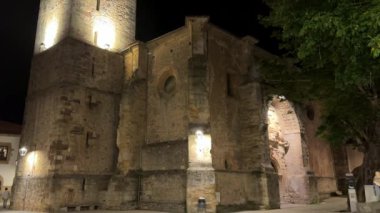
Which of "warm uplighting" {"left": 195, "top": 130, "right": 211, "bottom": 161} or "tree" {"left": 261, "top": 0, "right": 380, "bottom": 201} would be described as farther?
"warm uplighting" {"left": 195, "top": 130, "right": 211, "bottom": 161}

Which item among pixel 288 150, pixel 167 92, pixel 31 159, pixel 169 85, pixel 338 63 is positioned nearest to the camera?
pixel 338 63

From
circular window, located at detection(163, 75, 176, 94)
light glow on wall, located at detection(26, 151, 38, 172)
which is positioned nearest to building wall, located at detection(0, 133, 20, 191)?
light glow on wall, located at detection(26, 151, 38, 172)

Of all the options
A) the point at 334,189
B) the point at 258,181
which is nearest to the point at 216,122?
the point at 258,181

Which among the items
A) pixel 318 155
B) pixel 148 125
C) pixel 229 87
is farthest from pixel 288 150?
pixel 148 125

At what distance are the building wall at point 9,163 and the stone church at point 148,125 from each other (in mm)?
10396

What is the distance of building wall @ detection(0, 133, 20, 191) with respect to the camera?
27.6m

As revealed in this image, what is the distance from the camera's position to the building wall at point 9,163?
2756 cm

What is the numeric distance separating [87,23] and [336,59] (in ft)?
50.6

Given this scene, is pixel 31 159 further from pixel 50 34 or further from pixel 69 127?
pixel 50 34

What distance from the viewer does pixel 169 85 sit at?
59.1ft

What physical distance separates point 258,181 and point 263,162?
3.31 feet

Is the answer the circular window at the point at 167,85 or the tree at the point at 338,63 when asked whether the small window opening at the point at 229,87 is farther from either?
the tree at the point at 338,63

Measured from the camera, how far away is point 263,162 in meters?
16.6

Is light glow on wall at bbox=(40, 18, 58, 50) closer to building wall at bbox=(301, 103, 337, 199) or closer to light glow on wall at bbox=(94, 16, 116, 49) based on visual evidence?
light glow on wall at bbox=(94, 16, 116, 49)
